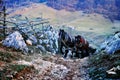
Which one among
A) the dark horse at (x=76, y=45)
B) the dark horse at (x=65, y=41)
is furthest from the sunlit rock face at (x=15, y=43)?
the dark horse at (x=65, y=41)

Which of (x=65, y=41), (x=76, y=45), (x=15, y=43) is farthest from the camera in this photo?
(x=65, y=41)

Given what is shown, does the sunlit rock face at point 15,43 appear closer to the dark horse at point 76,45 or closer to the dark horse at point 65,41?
the dark horse at point 76,45

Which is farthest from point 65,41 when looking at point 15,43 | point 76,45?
point 15,43

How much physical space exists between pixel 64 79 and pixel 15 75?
189 inches

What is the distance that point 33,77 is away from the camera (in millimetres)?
25438

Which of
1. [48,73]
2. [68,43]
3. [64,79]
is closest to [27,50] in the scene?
[48,73]

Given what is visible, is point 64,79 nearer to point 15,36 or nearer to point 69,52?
point 15,36

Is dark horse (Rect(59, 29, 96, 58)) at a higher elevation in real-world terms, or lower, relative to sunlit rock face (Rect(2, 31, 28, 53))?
lower

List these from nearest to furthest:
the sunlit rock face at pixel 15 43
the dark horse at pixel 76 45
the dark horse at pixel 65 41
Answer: the sunlit rock face at pixel 15 43 → the dark horse at pixel 76 45 → the dark horse at pixel 65 41

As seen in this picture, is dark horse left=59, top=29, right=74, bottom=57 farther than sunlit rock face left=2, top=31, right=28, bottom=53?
Yes

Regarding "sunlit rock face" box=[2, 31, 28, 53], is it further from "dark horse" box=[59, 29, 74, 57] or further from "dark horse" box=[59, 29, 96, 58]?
"dark horse" box=[59, 29, 74, 57]

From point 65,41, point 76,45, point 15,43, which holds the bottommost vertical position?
point 65,41

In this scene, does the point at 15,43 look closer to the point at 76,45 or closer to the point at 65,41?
the point at 76,45

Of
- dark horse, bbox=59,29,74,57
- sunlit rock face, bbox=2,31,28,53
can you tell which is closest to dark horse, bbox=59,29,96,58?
dark horse, bbox=59,29,74,57
